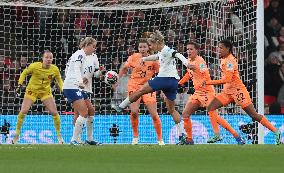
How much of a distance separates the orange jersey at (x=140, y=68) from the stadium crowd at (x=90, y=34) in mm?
2561

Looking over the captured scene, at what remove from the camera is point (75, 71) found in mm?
14438

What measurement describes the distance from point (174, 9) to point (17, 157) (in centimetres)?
1000

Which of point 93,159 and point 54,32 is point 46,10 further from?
point 93,159

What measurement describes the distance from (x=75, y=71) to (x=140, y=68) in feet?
8.50

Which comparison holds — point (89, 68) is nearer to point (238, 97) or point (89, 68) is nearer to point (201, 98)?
point (201, 98)

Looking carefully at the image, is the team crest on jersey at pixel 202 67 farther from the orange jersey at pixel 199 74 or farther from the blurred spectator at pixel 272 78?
the blurred spectator at pixel 272 78

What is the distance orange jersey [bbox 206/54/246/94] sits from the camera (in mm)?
14906

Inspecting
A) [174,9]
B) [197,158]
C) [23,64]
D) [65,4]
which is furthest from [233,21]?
[197,158]

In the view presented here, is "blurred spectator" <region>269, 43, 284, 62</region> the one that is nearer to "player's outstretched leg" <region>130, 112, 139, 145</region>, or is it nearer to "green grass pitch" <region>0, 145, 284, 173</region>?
"player's outstretched leg" <region>130, 112, 139, 145</region>

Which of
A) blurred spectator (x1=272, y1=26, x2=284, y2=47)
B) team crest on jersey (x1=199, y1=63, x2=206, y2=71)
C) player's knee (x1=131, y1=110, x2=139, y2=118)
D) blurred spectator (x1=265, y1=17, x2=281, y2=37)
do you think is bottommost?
player's knee (x1=131, y1=110, x2=139, y2=118)

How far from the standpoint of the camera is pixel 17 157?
1020 cm

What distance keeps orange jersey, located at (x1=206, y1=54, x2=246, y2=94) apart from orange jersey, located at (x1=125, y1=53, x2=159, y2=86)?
1957mm

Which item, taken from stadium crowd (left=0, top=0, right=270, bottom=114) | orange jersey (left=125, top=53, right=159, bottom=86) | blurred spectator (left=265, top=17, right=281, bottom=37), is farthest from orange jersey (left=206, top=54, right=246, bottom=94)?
blurred spectator (left=265, top=17, right=281, bottom=37)

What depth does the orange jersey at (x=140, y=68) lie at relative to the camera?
16.7 meters
